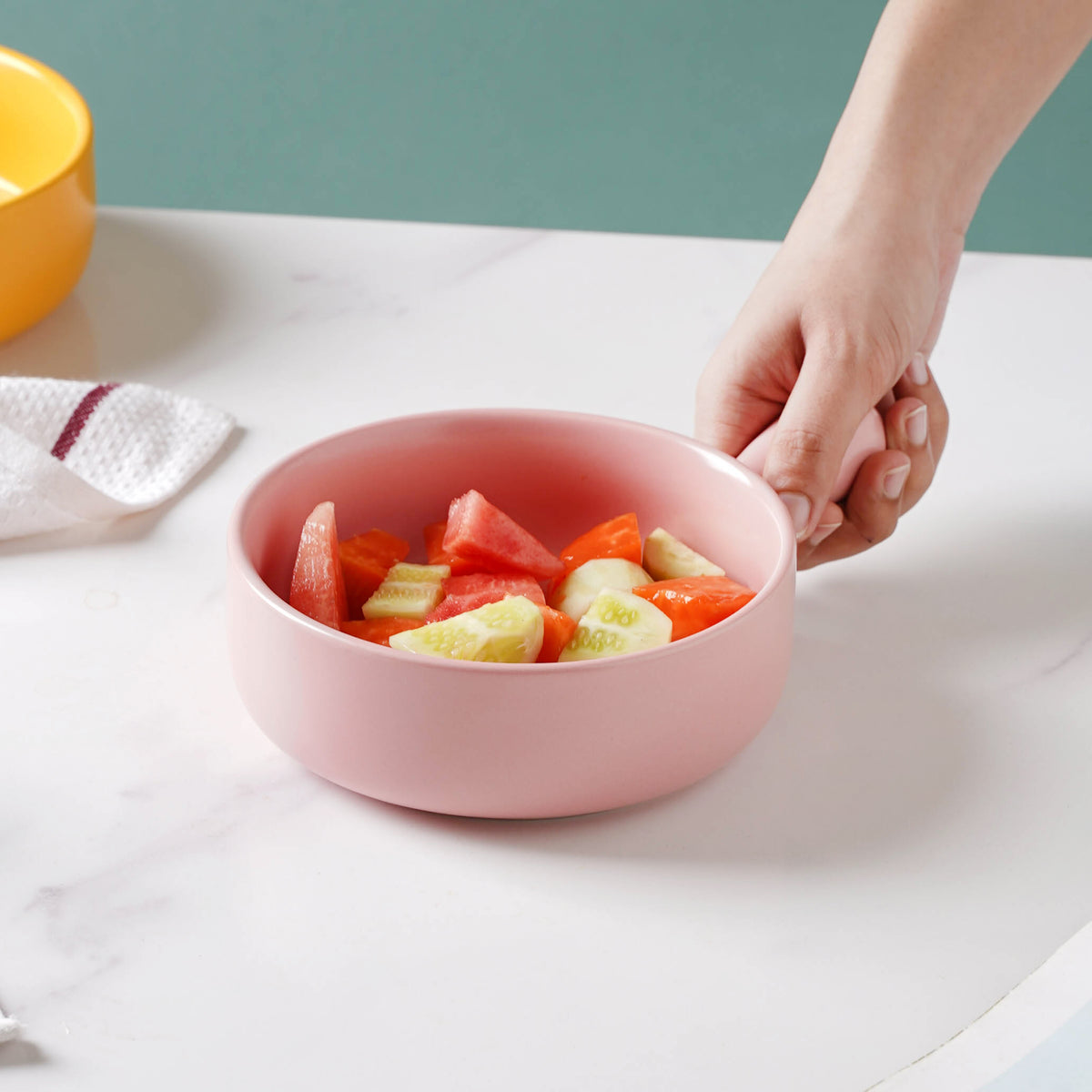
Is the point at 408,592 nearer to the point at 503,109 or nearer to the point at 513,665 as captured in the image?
the point at 513,665

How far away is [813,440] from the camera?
0.84 m

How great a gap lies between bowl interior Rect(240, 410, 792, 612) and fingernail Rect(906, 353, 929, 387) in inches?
9.2

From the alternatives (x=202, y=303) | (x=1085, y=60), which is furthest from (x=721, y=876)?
(x=1085, y=60)

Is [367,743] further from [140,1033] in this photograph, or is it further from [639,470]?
[639,470]

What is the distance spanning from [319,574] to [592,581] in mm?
156

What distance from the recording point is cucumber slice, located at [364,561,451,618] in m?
0.74

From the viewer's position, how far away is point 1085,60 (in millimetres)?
2775

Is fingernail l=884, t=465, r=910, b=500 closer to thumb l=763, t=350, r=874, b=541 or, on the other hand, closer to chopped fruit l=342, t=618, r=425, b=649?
thumb l=763, t=350, r=874, b=541

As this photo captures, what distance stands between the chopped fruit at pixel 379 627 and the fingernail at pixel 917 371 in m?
0.44

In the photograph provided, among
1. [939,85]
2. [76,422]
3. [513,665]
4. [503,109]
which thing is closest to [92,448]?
[76,422]

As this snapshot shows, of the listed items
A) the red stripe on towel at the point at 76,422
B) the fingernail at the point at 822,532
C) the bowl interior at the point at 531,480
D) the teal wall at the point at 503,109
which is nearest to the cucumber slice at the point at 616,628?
the bowl interior at the point at 531,480

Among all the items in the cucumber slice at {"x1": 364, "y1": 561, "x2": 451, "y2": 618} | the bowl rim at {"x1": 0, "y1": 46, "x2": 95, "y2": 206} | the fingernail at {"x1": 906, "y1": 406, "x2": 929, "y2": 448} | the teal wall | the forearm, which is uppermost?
the forearm

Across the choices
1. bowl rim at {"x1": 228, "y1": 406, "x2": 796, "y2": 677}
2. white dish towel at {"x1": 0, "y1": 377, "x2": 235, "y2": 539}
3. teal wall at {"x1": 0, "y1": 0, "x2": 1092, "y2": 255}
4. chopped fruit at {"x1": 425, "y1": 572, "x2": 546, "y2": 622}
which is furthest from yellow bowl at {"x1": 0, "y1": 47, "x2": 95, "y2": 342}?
teal wall at {"x1": 0, "y1": 0, "x2": 1092, "y2": 255}

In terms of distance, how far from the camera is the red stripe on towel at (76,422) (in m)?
1.01
